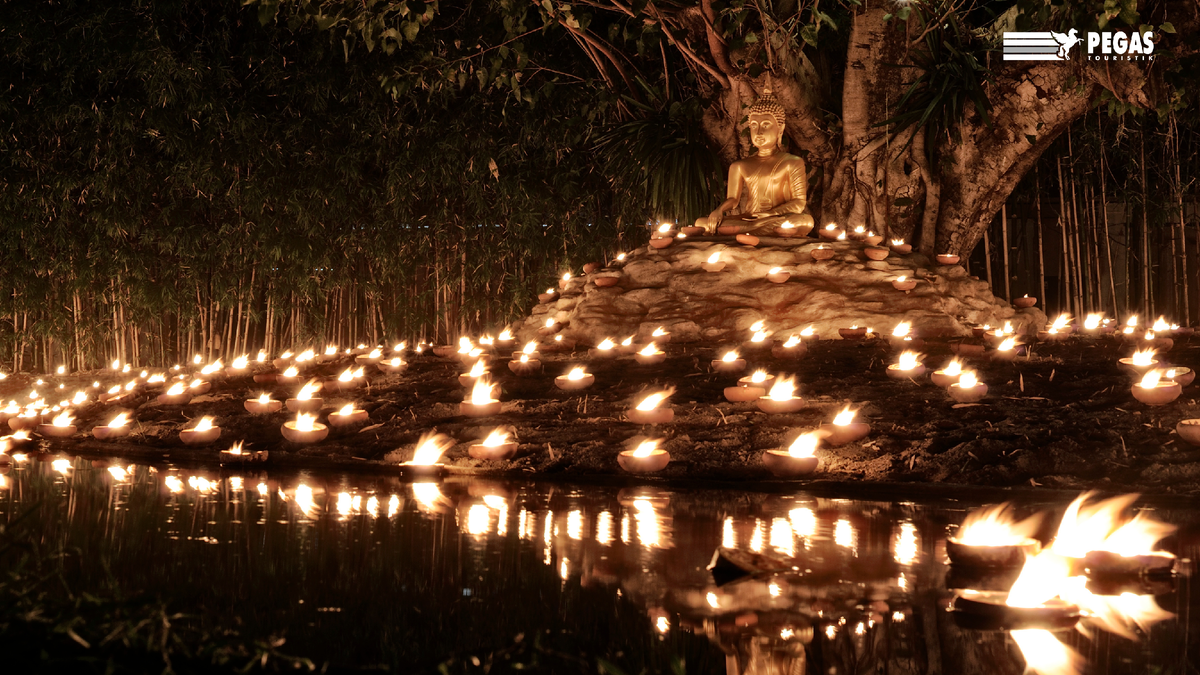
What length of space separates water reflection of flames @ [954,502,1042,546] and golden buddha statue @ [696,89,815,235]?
454 cm

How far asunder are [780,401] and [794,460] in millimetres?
748

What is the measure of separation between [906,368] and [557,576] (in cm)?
294

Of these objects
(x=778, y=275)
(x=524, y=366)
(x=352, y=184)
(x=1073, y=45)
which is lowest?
(x=524, y=366)

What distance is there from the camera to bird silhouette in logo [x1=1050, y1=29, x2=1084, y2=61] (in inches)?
268

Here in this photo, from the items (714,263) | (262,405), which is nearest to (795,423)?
(262,405)

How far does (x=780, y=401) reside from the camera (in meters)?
4.29

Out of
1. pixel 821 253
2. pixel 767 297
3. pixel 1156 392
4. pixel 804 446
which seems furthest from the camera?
pixel 821 253

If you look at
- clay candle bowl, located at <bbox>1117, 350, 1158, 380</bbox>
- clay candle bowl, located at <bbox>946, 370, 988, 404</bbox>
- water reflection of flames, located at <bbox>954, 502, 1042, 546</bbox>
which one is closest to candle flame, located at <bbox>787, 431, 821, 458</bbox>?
water reflection of flames, located at <bbox>954, 502, 1042, 546</bbox>

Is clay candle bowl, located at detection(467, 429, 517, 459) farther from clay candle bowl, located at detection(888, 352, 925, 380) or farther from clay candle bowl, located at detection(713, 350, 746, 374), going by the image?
clay candle bowl, located at detection(888, 352, 925, 380)

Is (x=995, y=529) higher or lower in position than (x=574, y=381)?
lower

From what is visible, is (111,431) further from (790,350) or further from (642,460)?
(790,350)

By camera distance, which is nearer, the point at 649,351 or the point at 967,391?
the point at 967,391

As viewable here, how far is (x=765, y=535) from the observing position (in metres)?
2.75

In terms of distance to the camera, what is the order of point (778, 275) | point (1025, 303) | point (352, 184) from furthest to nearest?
point (352, 184) → point (1025, 303) → point (778, 275)
